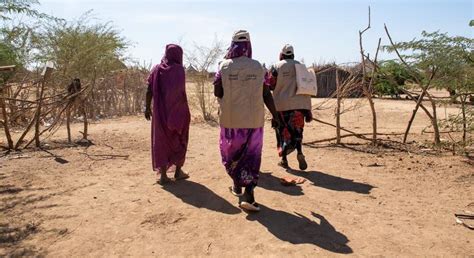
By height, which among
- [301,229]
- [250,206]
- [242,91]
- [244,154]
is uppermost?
[242,91]

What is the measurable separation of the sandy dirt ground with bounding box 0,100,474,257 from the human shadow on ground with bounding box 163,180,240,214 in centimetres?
1

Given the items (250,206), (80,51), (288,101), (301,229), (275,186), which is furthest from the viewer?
(80,51)

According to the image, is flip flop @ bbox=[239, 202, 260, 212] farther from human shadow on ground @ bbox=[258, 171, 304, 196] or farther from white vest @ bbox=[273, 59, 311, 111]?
white vest @ bbox=[273, 59, 311, 111]

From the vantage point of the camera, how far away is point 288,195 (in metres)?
4.70

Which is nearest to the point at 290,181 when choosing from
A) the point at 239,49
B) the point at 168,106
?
the point at 168,106

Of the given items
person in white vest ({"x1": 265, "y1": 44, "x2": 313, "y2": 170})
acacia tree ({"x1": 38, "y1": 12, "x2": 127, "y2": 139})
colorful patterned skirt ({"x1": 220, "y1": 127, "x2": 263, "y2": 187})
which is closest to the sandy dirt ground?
colorful patterned skirt ({"x1": 220, "y1": 127, "x2": 263, "y2": 187})

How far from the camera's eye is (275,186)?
508 cm

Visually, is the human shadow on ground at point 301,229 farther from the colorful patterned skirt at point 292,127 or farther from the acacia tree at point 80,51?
the acacia tree at point 80,51

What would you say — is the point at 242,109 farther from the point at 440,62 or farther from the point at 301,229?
the point at 440,62

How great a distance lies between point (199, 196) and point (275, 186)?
0.94m

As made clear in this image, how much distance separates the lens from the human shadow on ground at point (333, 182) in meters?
5.08

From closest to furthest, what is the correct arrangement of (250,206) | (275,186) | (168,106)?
(250,206) < (168,106) < (275,186)

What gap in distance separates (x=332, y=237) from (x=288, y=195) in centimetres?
116

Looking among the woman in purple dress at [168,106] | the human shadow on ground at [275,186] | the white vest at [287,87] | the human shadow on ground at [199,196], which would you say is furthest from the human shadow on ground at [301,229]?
the white vest at [287,87]
